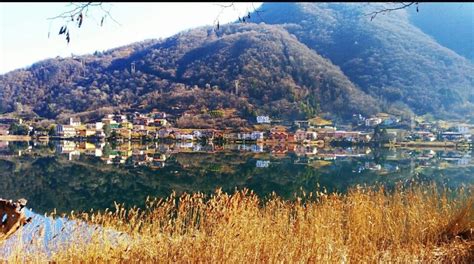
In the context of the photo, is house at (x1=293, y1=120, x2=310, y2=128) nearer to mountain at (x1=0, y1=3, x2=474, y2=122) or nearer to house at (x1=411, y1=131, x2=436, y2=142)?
mountain at (x1=0, y1=3, x2=474, y2=122)

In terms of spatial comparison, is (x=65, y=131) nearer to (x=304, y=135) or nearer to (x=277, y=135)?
(x=277, y=135)

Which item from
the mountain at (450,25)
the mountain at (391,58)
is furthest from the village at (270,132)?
the mountain at (450,25)

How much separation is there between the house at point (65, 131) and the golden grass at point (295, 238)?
7666 centimetres

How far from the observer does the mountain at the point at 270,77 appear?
312 feet

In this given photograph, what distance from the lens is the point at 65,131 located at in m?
79.5

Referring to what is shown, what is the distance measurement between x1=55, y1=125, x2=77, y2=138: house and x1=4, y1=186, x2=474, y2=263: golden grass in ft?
252

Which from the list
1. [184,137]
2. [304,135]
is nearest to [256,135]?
[304,135]

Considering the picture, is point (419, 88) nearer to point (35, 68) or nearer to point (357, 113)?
point (357, 113)

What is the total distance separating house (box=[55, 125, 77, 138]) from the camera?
78750mm

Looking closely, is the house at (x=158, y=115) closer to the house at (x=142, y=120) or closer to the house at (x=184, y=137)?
the house at (x=142, y=120)

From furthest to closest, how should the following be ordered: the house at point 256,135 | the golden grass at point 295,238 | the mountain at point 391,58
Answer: the mountain at point 391,58, the house at point 256,135, the golden grass at point 295,238

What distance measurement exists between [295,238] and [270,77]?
9498 centimetres

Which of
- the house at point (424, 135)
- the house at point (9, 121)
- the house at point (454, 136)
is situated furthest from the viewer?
the house at point (9, 121)

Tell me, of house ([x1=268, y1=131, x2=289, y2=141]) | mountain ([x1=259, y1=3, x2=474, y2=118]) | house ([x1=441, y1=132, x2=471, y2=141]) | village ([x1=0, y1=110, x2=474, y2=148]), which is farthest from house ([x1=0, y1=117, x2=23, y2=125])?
house ([x1=441, y1=132, x2=471, y2=141])
